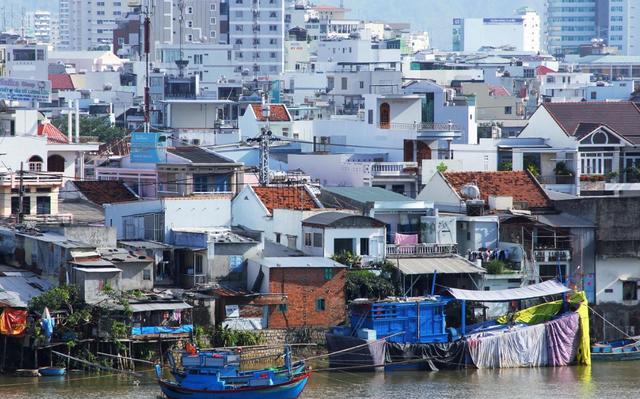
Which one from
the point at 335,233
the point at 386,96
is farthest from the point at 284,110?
the point at 335,233

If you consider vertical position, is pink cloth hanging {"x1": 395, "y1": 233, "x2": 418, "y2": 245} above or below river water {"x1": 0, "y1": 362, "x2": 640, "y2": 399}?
above

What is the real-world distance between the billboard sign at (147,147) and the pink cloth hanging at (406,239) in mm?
7638

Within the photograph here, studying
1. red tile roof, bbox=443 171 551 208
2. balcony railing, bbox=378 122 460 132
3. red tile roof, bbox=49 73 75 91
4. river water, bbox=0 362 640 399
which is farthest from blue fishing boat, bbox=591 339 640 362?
red tile roof, bbox=49 73 75 91

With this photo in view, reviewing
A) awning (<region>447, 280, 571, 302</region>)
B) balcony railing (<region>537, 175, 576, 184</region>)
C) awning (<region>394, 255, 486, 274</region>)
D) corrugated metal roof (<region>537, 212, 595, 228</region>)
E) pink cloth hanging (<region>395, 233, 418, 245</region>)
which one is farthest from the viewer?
balcony railing (<region>537, 175, 576, 184</region>)

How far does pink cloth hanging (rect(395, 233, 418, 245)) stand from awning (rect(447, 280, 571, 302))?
2.95m

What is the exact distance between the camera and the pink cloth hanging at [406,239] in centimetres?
3784

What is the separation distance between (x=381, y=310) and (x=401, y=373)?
4.04 feet

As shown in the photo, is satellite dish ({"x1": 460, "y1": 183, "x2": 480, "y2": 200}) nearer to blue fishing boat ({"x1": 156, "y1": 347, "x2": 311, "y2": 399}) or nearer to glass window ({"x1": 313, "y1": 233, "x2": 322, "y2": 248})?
glass window ({"x1": 313, "y1": 233, "x2": 322, "y2": 248})

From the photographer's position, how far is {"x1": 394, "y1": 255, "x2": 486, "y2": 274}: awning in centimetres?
3591

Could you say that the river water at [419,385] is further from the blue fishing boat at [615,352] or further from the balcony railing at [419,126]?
the balcony railing at [419,126]

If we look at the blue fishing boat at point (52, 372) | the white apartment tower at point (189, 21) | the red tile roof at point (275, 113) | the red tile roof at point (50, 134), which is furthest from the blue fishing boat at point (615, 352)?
the white apartment tower at point (189, 21)

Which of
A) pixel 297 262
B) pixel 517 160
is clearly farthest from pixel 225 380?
pixel 517 160

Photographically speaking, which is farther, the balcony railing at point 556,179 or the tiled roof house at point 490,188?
the balcony railing at point 556,179

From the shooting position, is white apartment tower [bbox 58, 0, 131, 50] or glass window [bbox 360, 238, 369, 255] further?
white apartment tower [bbox 58, 0, 131, 50]
